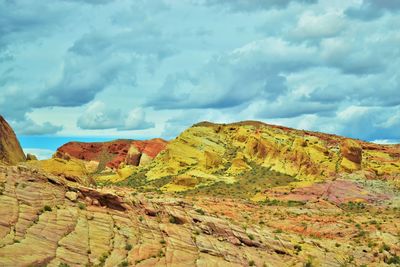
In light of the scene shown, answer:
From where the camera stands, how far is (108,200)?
1447 inches

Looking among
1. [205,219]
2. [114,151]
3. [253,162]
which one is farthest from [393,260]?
[114,151]

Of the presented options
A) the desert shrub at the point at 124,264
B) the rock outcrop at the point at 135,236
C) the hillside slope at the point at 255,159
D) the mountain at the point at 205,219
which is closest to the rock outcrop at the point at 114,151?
the hillside slope at the point at 255,159

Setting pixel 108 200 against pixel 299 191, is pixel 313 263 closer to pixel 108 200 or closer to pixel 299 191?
pixel 108 200

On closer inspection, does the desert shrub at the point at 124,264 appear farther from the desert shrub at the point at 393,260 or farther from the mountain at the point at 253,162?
the mountain at the point at 253,162

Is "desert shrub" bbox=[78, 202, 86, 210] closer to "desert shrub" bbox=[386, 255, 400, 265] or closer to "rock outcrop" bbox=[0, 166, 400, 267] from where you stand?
"rock outcrop" bbox=[0, 166, 400, 267]

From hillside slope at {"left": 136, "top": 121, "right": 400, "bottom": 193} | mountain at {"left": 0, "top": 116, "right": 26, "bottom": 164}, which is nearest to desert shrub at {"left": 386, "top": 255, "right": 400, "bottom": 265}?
mountain at {"left": 0, "top": 116, "right": 26, "bottom": 164}

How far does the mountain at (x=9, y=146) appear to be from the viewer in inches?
1936

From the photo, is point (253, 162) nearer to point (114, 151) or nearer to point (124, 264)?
point (124, 264)

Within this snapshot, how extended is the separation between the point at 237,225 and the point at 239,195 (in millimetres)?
42563

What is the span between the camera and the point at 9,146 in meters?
51.9

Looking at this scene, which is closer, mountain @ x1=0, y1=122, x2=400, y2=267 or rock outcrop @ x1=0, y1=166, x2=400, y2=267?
rock outcrop @ x1=0, y1=166, x2=400, y2=267

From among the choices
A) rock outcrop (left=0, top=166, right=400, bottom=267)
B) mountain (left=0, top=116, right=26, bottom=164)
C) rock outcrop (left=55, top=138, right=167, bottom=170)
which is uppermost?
rock outcrop (left=55, top=138, right=167, bottom=170)

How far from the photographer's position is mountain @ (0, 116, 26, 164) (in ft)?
161

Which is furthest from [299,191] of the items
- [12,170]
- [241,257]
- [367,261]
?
[12,170]
